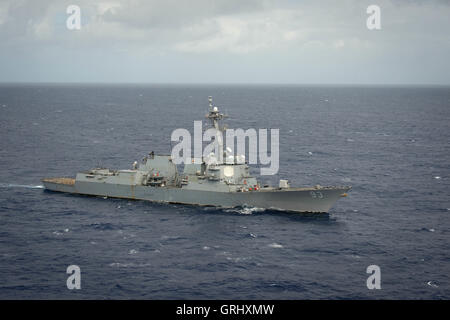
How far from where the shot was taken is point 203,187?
53562 mm

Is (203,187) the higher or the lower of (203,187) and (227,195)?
the higher

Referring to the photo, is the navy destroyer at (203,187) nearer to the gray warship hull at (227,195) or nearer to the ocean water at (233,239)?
the gray warship hull at (227,195)

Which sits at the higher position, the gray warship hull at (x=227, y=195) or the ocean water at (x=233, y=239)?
the gray warship hull at (x=227, y=195)

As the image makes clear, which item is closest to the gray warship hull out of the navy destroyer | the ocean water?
the navy destroyer

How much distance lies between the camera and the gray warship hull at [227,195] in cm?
5044

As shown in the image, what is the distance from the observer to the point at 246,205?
174 feet

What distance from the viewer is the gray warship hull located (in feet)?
165

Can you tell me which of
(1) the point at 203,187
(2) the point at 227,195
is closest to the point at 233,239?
(2) the point at 227,195

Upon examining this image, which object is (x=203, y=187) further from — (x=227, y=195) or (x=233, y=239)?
(x=233, y=239)

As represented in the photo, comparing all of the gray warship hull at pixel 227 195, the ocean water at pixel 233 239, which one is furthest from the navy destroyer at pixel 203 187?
the ocean water at pixel 233 239

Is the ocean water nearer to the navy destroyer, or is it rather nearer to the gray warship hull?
the gray warship hull

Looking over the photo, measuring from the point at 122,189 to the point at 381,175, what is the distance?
119 feet

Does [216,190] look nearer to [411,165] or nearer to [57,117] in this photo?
[411,165]

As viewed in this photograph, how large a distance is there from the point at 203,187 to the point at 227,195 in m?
2.89
